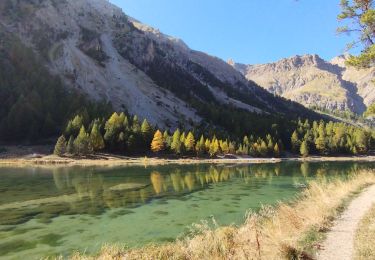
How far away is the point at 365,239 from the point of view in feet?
49.5

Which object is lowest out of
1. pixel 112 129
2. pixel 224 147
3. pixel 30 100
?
pixel 224 147

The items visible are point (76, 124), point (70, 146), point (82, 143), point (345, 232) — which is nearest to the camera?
point (345, 232)

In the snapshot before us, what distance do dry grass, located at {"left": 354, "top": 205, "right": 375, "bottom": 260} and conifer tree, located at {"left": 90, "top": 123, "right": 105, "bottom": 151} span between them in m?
115

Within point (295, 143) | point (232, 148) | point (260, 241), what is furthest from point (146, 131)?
point (260, 241)

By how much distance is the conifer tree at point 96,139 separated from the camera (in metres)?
128

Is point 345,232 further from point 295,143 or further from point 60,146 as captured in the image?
point 295,143

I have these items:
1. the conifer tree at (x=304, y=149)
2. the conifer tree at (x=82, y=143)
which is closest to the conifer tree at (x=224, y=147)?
the conifer tree at (x=304, y=149)

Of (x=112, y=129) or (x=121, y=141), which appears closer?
(x=112, y=129)

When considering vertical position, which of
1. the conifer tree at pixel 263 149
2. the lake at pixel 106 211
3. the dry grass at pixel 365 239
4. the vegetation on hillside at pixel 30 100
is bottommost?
the lake at pixel 106 211

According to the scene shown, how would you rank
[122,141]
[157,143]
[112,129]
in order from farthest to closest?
[157,143]
[122,141]
[112,129]

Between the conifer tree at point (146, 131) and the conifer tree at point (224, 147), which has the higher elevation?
the conifer tree at point (146, 131)

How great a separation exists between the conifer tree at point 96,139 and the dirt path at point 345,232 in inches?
4335

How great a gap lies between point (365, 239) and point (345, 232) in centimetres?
194

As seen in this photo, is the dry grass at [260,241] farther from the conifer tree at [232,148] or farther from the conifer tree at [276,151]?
the conifer tree at [276,151]
